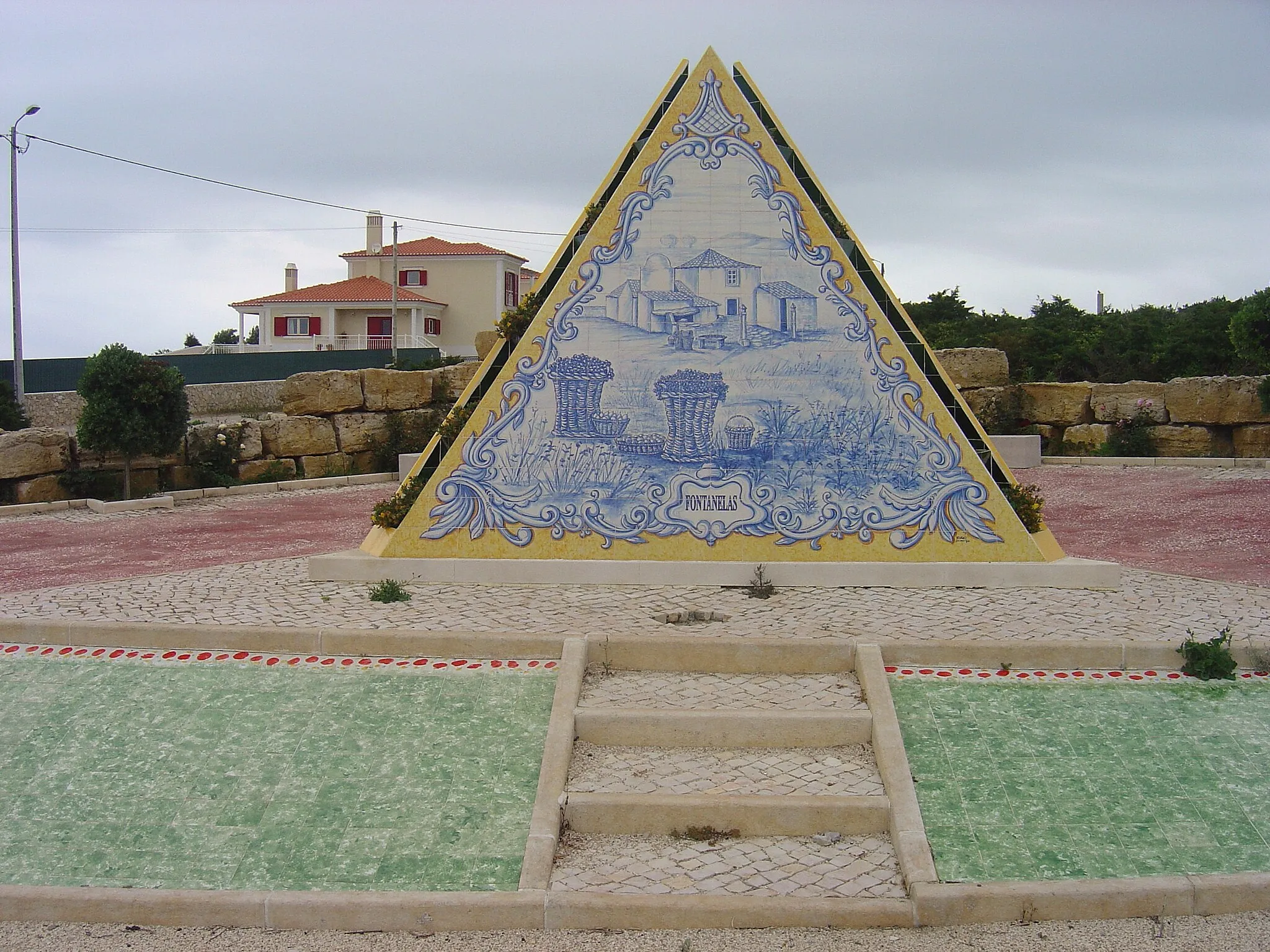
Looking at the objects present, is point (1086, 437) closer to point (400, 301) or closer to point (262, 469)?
point (262, 469)

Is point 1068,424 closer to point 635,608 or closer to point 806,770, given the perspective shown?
point 635,608

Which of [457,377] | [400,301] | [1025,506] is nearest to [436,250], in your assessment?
[400,301]

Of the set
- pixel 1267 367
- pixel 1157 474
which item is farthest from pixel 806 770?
pixel 1267 367

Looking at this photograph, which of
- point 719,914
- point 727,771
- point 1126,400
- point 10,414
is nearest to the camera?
point 719,914

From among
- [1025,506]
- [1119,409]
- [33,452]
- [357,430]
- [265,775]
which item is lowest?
[265,775]

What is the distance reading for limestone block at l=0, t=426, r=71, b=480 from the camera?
1723 cm

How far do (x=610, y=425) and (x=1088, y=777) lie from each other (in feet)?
17.0

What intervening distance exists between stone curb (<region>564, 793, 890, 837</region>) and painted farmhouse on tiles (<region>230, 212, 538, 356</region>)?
111ft

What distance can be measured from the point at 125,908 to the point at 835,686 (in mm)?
4468

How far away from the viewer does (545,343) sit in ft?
33.9

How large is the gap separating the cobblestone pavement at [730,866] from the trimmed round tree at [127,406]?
1389cm

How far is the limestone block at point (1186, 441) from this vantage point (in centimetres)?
2033

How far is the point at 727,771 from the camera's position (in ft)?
22.2

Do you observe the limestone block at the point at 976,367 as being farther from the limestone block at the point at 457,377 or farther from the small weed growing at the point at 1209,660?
the small weed growing at the point at 1209,660
